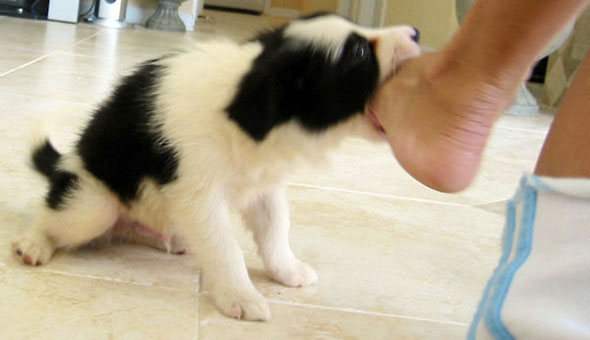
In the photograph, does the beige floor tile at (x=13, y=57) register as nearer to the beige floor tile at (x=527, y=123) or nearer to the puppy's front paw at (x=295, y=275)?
the puppy's front paw at (x=295, y=275)

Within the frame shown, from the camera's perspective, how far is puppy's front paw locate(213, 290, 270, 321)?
1.21 meters

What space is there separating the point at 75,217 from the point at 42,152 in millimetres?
280

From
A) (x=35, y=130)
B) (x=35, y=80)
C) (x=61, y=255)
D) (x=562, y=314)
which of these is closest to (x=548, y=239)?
(x=562, y=314)

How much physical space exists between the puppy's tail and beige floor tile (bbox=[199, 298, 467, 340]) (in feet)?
1.71

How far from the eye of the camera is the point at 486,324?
25.6 inches

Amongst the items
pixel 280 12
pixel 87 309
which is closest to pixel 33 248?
pixel 87 309

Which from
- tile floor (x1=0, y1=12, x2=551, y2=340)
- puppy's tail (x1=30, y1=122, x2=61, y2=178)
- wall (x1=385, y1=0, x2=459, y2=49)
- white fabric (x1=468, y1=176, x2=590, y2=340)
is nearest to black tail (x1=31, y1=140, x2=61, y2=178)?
puppy's tail (x1=30, y1=122, x2=61, y2=178)

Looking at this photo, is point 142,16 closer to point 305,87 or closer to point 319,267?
point 319,267

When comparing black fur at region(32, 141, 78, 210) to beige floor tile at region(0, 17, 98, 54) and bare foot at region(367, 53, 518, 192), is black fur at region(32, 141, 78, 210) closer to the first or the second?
bare foot at region(367, 53, 518, 192)

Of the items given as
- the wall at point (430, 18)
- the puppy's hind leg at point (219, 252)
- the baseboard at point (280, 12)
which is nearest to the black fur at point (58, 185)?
the puppy's hind leg at point (219, 252)

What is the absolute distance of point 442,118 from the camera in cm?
105

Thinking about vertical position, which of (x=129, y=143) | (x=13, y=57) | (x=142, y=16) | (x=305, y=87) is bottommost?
(x=142, y=16)

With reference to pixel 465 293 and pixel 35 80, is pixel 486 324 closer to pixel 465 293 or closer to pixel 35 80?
pixel 465 293

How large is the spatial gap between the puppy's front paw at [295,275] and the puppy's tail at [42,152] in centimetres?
54
